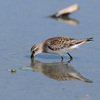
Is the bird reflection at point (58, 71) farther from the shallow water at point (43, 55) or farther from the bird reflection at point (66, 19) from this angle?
the bird reflection at point (66, 19)

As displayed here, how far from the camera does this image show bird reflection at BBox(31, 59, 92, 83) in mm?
10224

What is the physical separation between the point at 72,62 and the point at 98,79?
1.93 m

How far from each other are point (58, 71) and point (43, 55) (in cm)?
241

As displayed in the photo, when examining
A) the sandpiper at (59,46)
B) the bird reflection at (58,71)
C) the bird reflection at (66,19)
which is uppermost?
the bird reflection at (66,19)

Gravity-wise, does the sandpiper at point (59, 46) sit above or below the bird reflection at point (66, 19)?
below

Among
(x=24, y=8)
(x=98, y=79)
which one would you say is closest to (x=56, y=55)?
(x=98, y=79)

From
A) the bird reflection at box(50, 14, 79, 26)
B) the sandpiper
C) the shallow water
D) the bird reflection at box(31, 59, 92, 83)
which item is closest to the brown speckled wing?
the sandpiper

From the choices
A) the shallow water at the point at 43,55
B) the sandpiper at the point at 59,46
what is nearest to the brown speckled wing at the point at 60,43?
the sandpiper at the point at 59,46

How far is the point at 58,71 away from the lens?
10.9 metres

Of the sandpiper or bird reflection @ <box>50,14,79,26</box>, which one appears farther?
bird reflection @ <box>50,14,79,26</box>

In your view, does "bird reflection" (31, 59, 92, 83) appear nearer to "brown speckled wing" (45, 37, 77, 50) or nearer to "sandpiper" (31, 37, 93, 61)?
"sandpiper" (31, 37, 93, 61)

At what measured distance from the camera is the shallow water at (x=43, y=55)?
358 inches

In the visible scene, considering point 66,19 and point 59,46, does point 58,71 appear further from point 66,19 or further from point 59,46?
point 66,19

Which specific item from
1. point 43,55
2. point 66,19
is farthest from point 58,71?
point 66,19
